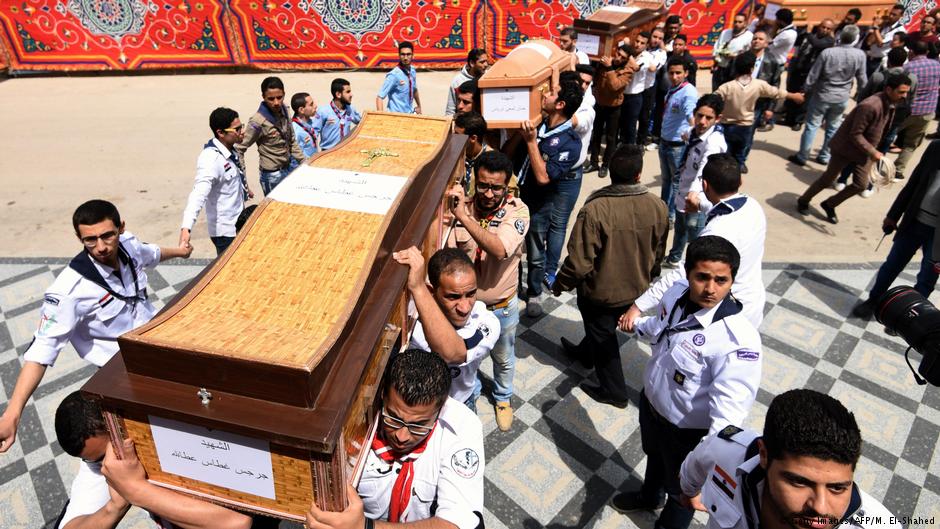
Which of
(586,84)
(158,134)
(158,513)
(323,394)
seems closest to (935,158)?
(586,84)

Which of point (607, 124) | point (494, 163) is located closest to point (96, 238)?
point (494, 163)

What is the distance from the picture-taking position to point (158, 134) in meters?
9.06

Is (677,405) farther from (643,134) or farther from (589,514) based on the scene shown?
(643,134)

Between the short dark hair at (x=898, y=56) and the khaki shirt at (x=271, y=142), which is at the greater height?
the short dark hair at (x=898, y=56)

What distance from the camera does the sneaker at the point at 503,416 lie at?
3.57m

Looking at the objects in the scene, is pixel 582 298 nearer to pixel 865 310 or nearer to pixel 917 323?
pixel 917 323

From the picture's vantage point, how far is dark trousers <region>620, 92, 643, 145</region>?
24.3 feet

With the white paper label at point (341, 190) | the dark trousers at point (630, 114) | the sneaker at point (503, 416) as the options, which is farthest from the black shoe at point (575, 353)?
the dark trousers at point (630, 114)

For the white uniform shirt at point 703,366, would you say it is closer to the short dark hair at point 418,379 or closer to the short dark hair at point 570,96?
the short dark hair at point 418,379

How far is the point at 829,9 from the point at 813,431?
12231 mm

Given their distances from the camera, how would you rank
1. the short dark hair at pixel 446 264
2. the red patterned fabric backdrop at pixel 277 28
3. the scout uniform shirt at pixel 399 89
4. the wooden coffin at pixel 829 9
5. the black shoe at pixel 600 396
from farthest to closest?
the red patterned fabric backdrop at pixel 277 28 < the wooden coffin at pixel 829 9 < the scout uniform shirt at pixel 399 89 < the black shoe at pixel 600 396 < the short dark hair at pixel 446 264

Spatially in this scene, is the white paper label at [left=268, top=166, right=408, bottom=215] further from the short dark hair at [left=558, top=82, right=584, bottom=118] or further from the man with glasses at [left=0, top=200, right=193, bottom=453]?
the short dark hair at [left=558, top=82, right=584, bottom=118]

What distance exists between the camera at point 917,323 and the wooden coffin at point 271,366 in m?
2.38

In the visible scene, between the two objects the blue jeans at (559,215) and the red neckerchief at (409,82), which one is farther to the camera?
the red neckerchief at (409,82)
